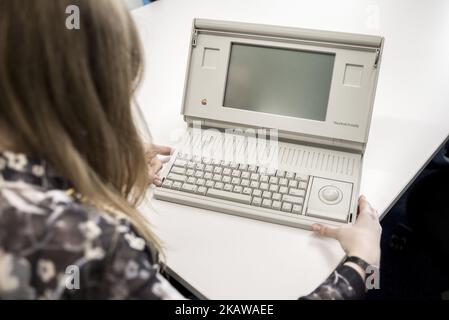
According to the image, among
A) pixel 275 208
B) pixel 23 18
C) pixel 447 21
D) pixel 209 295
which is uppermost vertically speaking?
pixel 447 21

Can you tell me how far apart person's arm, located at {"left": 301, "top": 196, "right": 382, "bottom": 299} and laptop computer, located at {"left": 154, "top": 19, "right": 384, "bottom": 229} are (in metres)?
0.02

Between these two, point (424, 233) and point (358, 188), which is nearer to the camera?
point (358, 188)

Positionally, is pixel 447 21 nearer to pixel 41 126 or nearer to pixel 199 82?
pixel 199 82

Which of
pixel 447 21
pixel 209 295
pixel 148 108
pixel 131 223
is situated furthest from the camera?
pixel 447 21

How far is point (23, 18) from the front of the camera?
1.70 feet

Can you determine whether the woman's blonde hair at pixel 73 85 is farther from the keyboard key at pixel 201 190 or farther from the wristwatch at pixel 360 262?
Answer: the wristwatch at pixel 360 262

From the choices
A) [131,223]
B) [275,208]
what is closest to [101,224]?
[131,223]

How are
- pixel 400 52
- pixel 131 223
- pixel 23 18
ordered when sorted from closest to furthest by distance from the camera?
pixel 23 18
pixel 131 223
pixel 400 52

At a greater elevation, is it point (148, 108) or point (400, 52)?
point (400, 52)

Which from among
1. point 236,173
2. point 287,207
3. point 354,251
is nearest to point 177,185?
point 236,173

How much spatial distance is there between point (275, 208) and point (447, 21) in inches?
37.0

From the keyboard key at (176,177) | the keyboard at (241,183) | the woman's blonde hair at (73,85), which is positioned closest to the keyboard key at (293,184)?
the keyboard at (241,183)

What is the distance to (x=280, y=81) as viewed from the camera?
0.94m

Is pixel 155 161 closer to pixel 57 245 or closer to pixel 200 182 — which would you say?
pixel 200 182
